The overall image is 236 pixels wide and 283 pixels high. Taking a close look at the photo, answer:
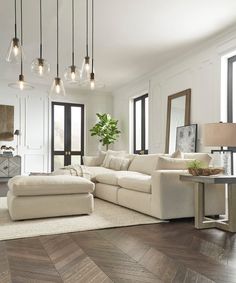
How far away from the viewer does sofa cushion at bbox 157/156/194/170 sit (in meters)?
3.80

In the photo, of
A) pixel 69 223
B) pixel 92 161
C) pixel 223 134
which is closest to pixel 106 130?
pixel 92 161

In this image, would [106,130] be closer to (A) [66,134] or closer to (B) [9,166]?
(A) [66,134]

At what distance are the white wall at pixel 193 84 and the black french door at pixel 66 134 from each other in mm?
1888

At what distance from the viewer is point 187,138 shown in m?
5.91

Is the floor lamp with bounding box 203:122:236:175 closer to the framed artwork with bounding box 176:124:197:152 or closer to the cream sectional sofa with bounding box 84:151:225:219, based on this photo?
the cream sectional sofa with bounding box 84:151:225:219

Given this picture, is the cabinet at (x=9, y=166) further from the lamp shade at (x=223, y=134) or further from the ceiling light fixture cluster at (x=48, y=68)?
the lamp shade at (x=223, y=134)

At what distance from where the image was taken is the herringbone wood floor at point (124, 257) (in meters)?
1.93

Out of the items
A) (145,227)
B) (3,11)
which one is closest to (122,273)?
(145,227)

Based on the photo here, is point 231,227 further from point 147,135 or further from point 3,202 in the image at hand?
point 147,135

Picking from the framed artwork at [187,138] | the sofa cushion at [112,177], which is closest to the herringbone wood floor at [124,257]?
the sofa cushion at [112,177]

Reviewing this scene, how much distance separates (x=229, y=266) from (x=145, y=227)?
122 cm

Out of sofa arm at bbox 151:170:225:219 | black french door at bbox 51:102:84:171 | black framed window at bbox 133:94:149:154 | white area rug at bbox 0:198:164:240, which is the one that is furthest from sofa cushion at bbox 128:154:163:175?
black french door at bbox 51:102:84:171

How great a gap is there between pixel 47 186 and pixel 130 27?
116 inches

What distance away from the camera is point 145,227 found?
3.23 metres
